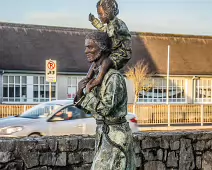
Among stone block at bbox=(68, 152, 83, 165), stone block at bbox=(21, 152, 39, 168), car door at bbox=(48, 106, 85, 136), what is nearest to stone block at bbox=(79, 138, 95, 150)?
stone block at bbox=(68, 152, 83, 165)

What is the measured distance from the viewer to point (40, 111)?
14.4 m

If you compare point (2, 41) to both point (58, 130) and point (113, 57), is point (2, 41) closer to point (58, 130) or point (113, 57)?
point (58, 130)

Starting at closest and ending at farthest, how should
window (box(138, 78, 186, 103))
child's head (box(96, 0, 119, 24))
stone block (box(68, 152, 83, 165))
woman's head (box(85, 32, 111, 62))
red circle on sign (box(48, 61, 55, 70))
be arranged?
woman's head (box(85, 32, 111, 62))
child's head (box(96, 0, 119, 24))
stone block (box(68, 152, 83, 165))
red circle on sign (box(48, 61, 55, 70))
window (box(138, 78, 186, 103))

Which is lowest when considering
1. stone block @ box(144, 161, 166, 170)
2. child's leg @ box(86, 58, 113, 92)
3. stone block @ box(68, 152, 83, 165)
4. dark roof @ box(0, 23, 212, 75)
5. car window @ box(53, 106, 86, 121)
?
stone block @ box(144, 161, 166, 170)

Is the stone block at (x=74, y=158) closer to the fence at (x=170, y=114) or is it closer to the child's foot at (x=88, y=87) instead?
the child's foot at (x=88, y=87)

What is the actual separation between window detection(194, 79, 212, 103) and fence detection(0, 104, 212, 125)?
13.6 metres

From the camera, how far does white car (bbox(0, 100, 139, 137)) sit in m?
13.0

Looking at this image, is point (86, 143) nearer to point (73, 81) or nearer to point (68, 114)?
point (68, 114)

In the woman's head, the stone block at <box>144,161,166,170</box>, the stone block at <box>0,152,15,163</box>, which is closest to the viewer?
the woman's head

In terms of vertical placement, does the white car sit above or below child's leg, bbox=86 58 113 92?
below

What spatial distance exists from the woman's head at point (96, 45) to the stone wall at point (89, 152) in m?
3.35

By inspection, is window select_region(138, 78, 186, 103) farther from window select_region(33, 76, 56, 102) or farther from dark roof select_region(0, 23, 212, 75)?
window select_region(33, 76, 56, 102)

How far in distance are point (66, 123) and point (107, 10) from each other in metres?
9.86

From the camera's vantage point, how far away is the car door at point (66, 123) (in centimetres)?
1348
